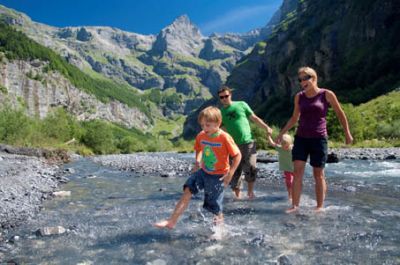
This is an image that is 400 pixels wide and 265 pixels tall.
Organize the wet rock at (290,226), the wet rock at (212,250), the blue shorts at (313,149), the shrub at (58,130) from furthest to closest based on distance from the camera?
the shrub at (58,130) < the blue shorts at (313,149) < the wet rock at (290,226) < the wet rock at (212,250)

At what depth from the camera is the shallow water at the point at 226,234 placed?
20.6 feet

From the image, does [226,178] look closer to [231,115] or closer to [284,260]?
Answer: [284,260]

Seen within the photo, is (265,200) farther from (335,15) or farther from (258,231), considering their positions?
(335,15)

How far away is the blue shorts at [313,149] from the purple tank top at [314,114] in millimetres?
155

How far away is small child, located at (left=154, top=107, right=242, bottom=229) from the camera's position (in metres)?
7.81

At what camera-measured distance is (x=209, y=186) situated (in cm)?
802

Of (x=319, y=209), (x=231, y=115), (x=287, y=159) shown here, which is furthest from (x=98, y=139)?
(x=319, y=209)

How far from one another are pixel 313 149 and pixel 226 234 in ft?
11.0

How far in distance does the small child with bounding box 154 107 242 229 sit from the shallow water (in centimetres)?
61

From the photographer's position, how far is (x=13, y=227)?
8633 millimetres

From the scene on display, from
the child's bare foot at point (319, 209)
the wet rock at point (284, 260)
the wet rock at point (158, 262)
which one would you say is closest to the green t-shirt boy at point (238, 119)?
the child's bare foot at point (319, 209)

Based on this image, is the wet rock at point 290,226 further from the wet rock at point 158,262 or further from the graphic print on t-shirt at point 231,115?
the graphic print on t-shirt at point 231,115

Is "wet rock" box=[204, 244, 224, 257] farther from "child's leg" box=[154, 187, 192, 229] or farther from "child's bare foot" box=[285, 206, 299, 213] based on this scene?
"child's bare foot" box=[285, 206, 299, 213]

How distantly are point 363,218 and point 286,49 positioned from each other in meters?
200
